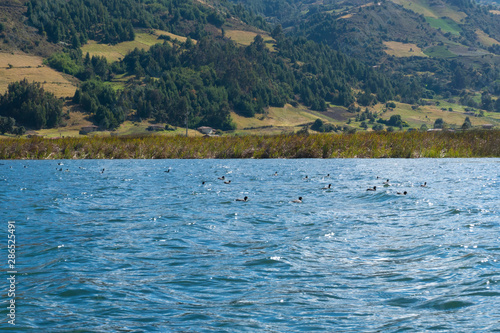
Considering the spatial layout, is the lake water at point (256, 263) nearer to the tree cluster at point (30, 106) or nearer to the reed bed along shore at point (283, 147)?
the reed bed along shore at point (283, 147)

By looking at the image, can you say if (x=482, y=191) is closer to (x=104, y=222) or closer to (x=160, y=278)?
(x=104, y=222)

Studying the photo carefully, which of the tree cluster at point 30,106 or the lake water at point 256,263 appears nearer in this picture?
the lake water at point 256,263

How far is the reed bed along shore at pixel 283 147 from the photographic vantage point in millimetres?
59375

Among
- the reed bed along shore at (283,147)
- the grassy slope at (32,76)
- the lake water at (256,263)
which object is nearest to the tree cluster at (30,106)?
the grassy slope at (32,76)

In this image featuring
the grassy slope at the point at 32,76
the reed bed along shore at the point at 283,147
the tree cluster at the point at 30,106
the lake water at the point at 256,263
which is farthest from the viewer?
the grassy slope at the point at 32,76

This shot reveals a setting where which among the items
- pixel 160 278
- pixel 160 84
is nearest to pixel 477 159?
pixel 160 278

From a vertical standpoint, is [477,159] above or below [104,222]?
below

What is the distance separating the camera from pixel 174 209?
906 inches

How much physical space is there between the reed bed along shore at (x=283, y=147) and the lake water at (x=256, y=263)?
32854 millimetres

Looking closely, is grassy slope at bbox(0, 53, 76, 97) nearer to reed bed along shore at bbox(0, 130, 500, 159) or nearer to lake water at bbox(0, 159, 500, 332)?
reed bed along shore at bbox(0, 130, 500, 159)

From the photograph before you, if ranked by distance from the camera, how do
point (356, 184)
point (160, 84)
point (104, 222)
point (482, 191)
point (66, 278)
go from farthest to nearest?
point (160, 84), point (356, 184), point (482, 191), point (104, 222), point (66, 278)

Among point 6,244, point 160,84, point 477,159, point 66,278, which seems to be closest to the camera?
point 66,278

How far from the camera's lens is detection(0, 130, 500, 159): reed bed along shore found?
59375 millimetres

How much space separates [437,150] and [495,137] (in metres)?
6.76
